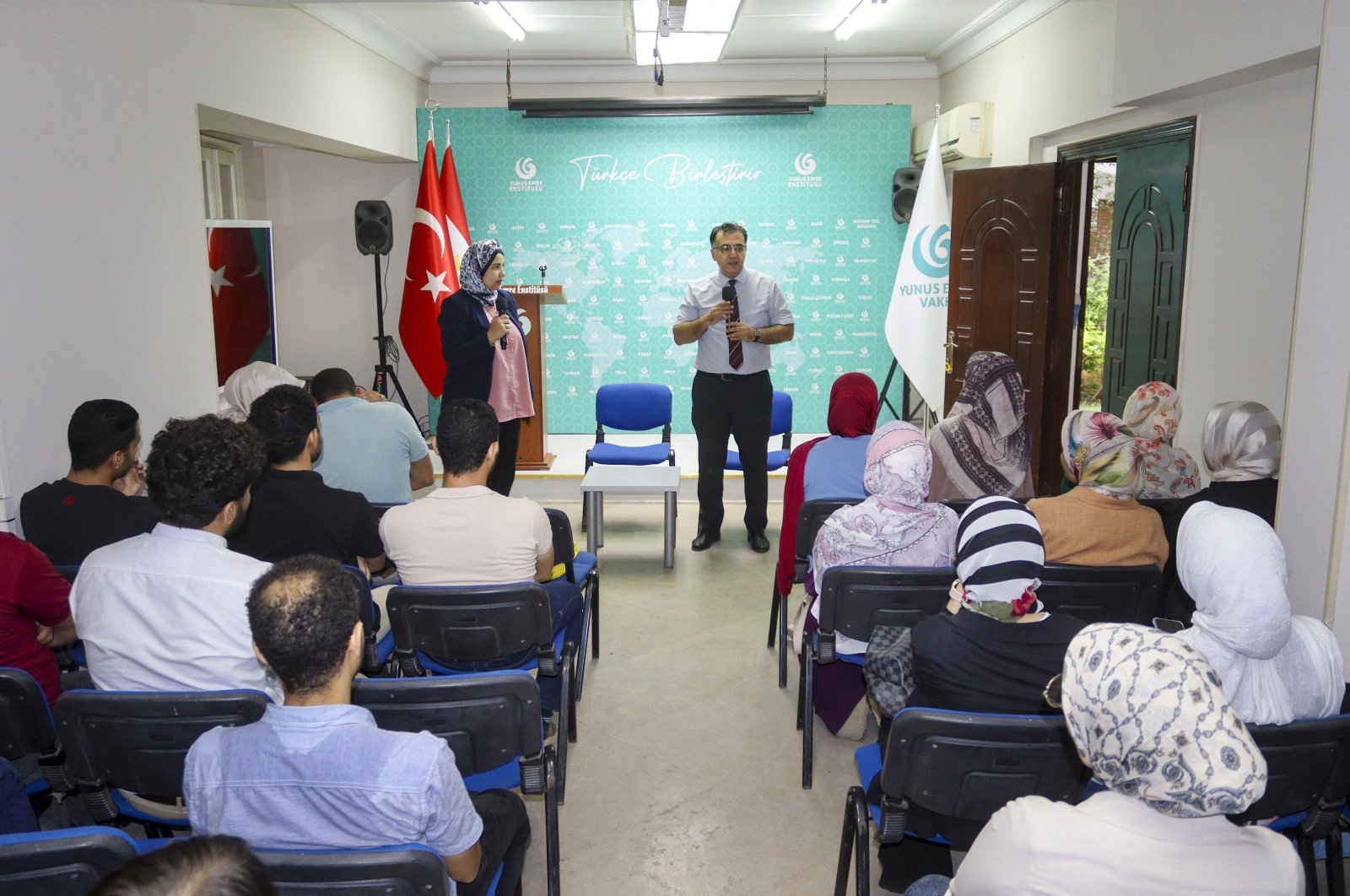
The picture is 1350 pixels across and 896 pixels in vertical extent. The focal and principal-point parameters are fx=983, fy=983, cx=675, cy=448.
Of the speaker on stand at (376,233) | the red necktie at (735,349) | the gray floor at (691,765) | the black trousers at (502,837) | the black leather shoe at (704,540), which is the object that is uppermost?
the speaker on stand at (376,233)

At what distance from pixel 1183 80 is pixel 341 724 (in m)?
4.08

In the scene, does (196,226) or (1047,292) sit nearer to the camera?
(196,226)

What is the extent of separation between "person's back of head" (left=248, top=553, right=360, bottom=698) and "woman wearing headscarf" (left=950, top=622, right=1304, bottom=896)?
1.01m

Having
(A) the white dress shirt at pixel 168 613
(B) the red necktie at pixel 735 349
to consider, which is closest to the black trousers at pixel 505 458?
(B) the red necktie at pixel 735 349

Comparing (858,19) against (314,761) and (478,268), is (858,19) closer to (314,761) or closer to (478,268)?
(478,268)

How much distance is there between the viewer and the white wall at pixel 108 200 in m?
3.41

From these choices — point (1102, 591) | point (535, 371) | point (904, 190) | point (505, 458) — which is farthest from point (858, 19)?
point (1102, 591)

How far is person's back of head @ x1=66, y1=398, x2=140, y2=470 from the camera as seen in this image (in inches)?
115

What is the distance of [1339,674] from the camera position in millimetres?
1996

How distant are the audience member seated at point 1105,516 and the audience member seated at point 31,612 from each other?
8.46 ft

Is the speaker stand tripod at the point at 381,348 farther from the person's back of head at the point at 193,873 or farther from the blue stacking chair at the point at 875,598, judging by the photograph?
the person's back of head at the point at 193,873

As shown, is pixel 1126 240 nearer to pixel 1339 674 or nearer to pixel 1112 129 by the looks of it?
pixel 1112 129

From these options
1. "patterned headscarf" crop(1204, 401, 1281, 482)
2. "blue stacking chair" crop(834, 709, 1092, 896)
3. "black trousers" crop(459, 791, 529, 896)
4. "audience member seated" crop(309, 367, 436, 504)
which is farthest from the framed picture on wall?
"patterned headscarf" crop(1204, 401, 1281, 482)

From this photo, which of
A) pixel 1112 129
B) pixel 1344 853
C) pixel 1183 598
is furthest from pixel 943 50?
pixel 1344 853
